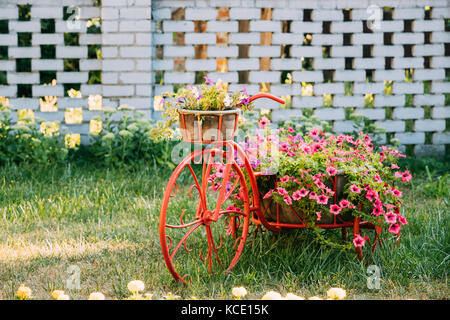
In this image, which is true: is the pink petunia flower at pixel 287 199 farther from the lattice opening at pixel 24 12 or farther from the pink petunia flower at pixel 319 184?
the lattice opening at pixel 24 12

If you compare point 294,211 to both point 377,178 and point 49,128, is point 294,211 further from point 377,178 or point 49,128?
point 49,128

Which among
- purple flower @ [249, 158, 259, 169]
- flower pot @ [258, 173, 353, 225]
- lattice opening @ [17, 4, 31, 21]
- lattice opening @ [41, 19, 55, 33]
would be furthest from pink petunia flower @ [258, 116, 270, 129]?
lattice opening @ [17, 4, 31, 21]

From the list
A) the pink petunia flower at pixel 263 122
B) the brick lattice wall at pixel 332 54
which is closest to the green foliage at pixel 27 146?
the brick lattice wall at pixel 332 54

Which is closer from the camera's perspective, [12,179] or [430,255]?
[430,255]

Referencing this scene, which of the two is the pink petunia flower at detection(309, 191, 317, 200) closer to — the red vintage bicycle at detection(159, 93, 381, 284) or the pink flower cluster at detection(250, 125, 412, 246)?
the pink flower cluster at detection(250, 125, 412, 246)

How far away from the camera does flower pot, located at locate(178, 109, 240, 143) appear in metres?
2.74

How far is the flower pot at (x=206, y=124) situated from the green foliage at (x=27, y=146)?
2744 mm

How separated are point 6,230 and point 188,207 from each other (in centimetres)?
123

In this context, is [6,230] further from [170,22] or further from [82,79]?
[170,22]

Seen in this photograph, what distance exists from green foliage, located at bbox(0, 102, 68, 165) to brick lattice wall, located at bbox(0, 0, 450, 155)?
1.42 feet

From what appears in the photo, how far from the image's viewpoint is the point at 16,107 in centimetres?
575

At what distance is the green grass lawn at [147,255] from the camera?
113 inches
